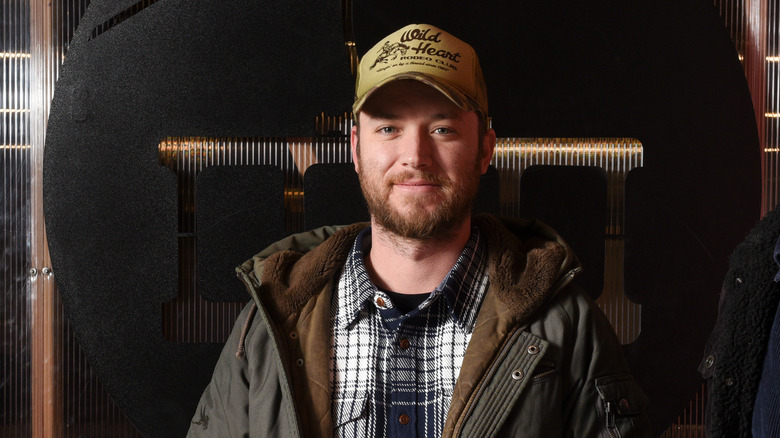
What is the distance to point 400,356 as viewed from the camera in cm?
166

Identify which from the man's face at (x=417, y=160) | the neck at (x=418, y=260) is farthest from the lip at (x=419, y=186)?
the neck at (x=418, y=260)

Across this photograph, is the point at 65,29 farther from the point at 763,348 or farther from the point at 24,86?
the point at 763,348

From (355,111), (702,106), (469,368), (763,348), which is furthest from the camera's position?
(702,106)

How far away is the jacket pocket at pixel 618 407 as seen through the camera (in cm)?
160

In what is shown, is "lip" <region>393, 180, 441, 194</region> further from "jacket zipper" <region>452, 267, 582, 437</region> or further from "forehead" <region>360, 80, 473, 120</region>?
"jacket zipper" <region>452, 267, 582, 437</region>

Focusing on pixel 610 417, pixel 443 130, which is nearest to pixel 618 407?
pixel 610 417

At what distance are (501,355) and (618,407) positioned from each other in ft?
0.83

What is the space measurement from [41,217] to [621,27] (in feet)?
5.91

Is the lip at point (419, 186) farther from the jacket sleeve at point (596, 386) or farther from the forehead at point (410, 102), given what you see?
the jacket sleeve at point (596, 386)

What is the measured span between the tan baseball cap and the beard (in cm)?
16

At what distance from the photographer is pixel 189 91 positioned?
238 cm

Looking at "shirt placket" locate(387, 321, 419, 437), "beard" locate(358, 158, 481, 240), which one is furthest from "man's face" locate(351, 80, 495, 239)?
"shirt placket" locate(387, 321, 419, 437)

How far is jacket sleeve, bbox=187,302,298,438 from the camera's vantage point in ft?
→ 5.43

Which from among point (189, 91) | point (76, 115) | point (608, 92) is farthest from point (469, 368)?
point (76, 115)
